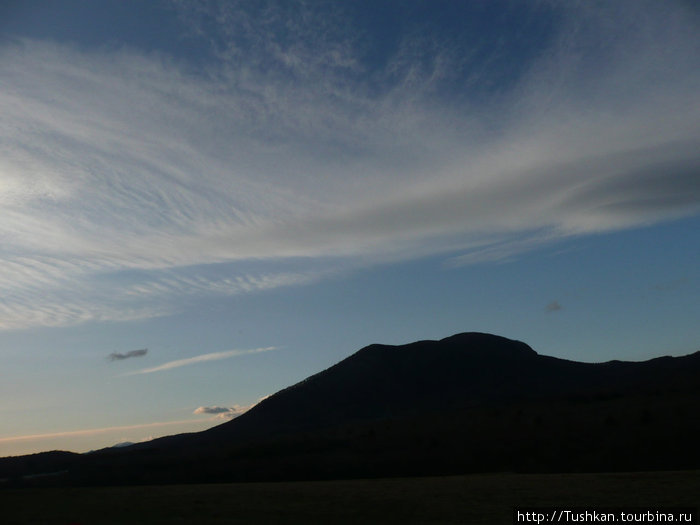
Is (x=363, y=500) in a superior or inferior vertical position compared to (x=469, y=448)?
inferior

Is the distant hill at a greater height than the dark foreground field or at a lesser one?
greater

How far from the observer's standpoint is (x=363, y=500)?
1133 inches

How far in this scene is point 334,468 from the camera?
51281 mm

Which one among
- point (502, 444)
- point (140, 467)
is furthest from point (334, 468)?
point (140, 467)

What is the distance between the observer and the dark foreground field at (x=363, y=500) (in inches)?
973

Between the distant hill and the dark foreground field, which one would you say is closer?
the dark foreground field

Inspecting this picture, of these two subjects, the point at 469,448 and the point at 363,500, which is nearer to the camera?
the point at 363,500

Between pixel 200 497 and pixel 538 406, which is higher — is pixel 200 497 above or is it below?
below

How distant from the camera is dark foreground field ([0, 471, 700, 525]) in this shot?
2472cm

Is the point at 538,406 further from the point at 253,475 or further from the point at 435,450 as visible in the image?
the point at 253,475

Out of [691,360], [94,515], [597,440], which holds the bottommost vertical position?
[94,515]

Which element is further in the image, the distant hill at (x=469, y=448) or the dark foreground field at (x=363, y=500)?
the distant hill at (x=469, y=448)

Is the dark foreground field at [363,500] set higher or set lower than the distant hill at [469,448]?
lower

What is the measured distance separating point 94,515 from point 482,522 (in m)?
17.2
